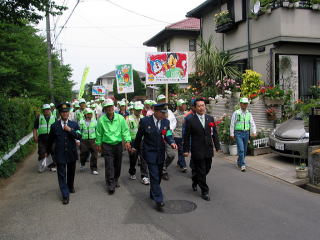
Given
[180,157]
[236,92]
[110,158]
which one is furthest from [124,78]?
[110,158]

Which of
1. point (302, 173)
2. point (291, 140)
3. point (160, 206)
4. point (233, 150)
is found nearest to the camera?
point (160, 206)

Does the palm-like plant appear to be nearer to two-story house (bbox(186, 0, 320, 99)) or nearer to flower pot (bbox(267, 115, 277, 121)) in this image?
two-story house (bbox(186, 0, 320, 99))

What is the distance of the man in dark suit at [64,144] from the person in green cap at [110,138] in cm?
54

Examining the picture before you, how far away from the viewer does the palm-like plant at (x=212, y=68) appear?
15.1 meters

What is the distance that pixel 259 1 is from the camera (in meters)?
13.4

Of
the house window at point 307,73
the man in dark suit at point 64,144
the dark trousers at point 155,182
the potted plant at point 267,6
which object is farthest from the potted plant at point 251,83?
the man in dark suit at point 64,144

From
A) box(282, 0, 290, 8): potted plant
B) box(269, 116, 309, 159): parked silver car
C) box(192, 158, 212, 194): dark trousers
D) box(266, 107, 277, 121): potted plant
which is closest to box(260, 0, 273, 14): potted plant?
box(282, 0, 290, 8): potted plant

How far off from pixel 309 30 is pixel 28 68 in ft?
39.5

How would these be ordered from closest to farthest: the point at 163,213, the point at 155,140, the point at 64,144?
the point at 163,213 < the point at 155,140 < the point at 64,144

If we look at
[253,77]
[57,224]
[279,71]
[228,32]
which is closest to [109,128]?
[57,224]

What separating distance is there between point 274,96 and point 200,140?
6620 mm

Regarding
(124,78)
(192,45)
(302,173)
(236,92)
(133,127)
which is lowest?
(302,173)

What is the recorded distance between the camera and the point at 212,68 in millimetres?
15258

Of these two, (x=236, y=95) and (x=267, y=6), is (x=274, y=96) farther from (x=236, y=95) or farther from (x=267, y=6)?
(x=267, y=6)
